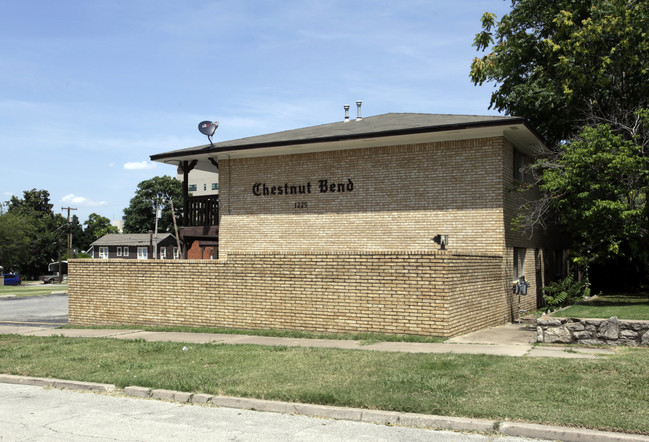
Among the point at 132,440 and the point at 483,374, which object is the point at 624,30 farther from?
the point at 132,440

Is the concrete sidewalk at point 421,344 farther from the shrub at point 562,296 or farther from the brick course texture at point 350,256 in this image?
the shrub at point 562,296

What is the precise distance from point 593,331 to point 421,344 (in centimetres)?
314

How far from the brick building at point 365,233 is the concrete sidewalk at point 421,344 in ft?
2.36

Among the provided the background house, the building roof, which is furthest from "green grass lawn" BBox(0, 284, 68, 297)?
the background house

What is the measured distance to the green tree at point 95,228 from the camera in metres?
106

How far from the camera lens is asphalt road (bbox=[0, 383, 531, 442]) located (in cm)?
622

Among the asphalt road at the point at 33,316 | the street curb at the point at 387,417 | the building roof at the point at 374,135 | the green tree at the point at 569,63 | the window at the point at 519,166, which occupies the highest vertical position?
the green tree at the point at 569,63

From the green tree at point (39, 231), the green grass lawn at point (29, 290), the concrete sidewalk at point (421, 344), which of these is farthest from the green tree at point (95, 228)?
the concrete sidewalk at point (421, 344)

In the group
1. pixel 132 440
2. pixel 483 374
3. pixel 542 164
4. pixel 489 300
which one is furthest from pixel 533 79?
pixel 132 440

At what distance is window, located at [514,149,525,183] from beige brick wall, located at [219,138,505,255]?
6.39 ft

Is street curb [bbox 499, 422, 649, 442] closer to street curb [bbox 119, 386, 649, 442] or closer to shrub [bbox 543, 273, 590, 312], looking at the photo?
street curb [bbox 119, 386, 649, 442]

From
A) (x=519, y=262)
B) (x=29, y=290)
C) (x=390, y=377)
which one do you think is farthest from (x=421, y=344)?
(x=29, y=290)

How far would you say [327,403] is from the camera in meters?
7.31

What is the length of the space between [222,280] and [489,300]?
262 inches
